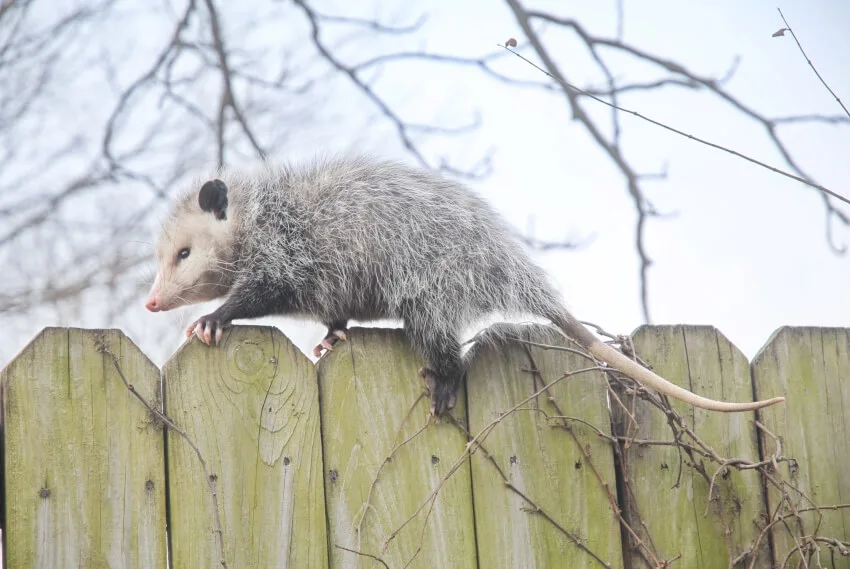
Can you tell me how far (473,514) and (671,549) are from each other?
44 centimetres

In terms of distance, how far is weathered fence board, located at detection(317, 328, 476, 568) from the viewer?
176 cm

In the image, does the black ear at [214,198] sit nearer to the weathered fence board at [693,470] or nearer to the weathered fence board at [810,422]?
the weathered fence board at [693,470]

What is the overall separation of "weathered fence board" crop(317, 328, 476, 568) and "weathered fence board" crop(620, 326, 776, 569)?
0.40 m

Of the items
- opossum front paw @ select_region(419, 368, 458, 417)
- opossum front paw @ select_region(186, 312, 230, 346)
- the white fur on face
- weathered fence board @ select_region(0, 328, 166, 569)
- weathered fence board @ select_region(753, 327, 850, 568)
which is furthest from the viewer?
the white fur on face

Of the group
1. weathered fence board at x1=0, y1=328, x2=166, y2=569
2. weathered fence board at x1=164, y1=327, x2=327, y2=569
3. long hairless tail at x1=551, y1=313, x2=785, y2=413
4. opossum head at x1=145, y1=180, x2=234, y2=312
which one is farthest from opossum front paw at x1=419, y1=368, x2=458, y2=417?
opossum head at x1=145, y1=180, x2=234, y2=312

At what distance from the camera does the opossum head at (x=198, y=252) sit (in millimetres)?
2266

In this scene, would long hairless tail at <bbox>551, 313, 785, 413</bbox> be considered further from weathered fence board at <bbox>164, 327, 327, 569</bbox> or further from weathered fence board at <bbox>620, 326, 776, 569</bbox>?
weathered fence board at <bbox>164, 327, 327, 569</bbox>

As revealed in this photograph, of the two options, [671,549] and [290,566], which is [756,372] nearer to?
[671,549]

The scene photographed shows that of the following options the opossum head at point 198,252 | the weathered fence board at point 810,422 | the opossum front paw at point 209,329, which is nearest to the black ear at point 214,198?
the opossum head at point 198,252

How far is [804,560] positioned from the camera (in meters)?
1.96

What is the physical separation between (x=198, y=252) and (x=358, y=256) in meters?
0.45

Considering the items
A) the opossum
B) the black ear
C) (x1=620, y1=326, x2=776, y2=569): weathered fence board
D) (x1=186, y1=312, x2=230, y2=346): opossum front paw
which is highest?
the black ear

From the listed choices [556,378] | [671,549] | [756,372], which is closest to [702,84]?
[756,372]

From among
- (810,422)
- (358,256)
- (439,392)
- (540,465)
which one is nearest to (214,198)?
(358,256)
